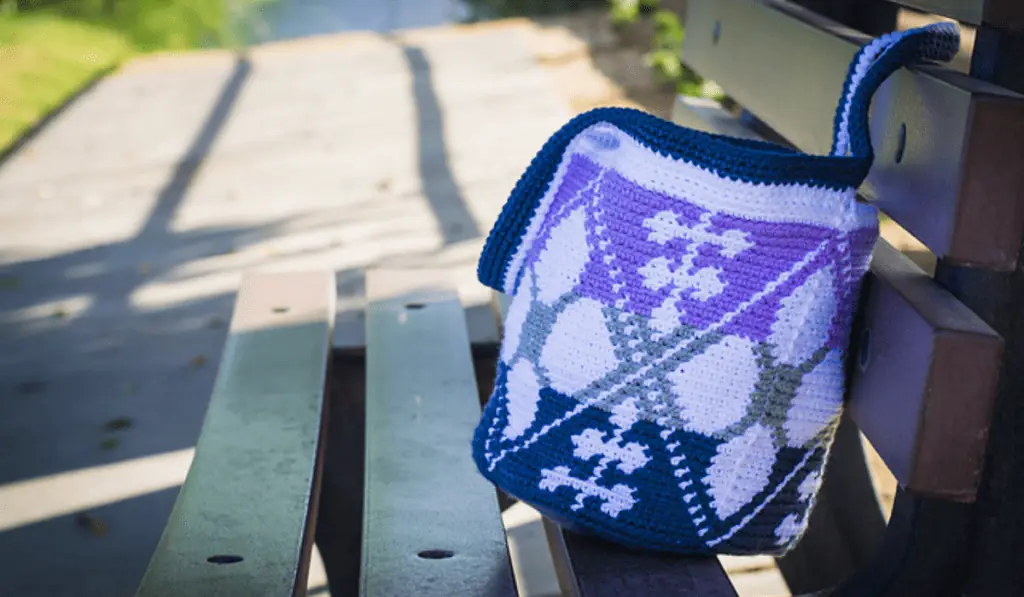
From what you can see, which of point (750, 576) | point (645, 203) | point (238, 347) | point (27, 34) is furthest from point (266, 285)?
point (27, 34)

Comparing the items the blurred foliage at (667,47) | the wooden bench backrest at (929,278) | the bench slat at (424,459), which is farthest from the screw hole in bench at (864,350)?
the blurred foliage at (667,47)

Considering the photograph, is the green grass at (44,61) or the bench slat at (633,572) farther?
the green grass at (44,61)

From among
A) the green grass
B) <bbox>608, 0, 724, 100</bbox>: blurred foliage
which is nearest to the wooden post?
Answer: <bbox>608, 0, 724, 100</bbox>: blurred foliage

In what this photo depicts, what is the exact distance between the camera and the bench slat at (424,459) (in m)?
1.33

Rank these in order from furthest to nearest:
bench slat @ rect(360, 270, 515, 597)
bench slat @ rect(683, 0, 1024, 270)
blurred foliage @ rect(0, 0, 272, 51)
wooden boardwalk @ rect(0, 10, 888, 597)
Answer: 1. blurred foliage @ rect(0, 0, 272, 51)
2. wooden boardwalk @ rect(0, 10, 888, 597)
3. bench slat @ rect(360, 270, 515, 597)
4. bench slat @ rect(683, 0, 1024, 270)

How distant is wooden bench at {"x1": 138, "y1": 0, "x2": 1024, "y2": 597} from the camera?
1.09 meters

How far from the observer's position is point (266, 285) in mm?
2365

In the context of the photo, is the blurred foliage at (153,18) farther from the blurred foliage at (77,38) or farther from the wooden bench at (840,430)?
the wooden bench at (840,430)

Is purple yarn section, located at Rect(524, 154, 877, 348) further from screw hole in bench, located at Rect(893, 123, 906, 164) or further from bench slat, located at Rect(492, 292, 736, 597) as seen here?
bench slat, located at Rect(492, 292, 736, 597)

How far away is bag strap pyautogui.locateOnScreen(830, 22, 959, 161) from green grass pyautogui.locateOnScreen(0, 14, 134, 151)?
5.63m

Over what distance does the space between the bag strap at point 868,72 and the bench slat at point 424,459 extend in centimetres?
59

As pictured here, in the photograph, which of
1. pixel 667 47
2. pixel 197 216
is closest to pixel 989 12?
pixel 197 216

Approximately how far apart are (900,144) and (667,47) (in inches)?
226

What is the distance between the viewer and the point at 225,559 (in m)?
1.39
